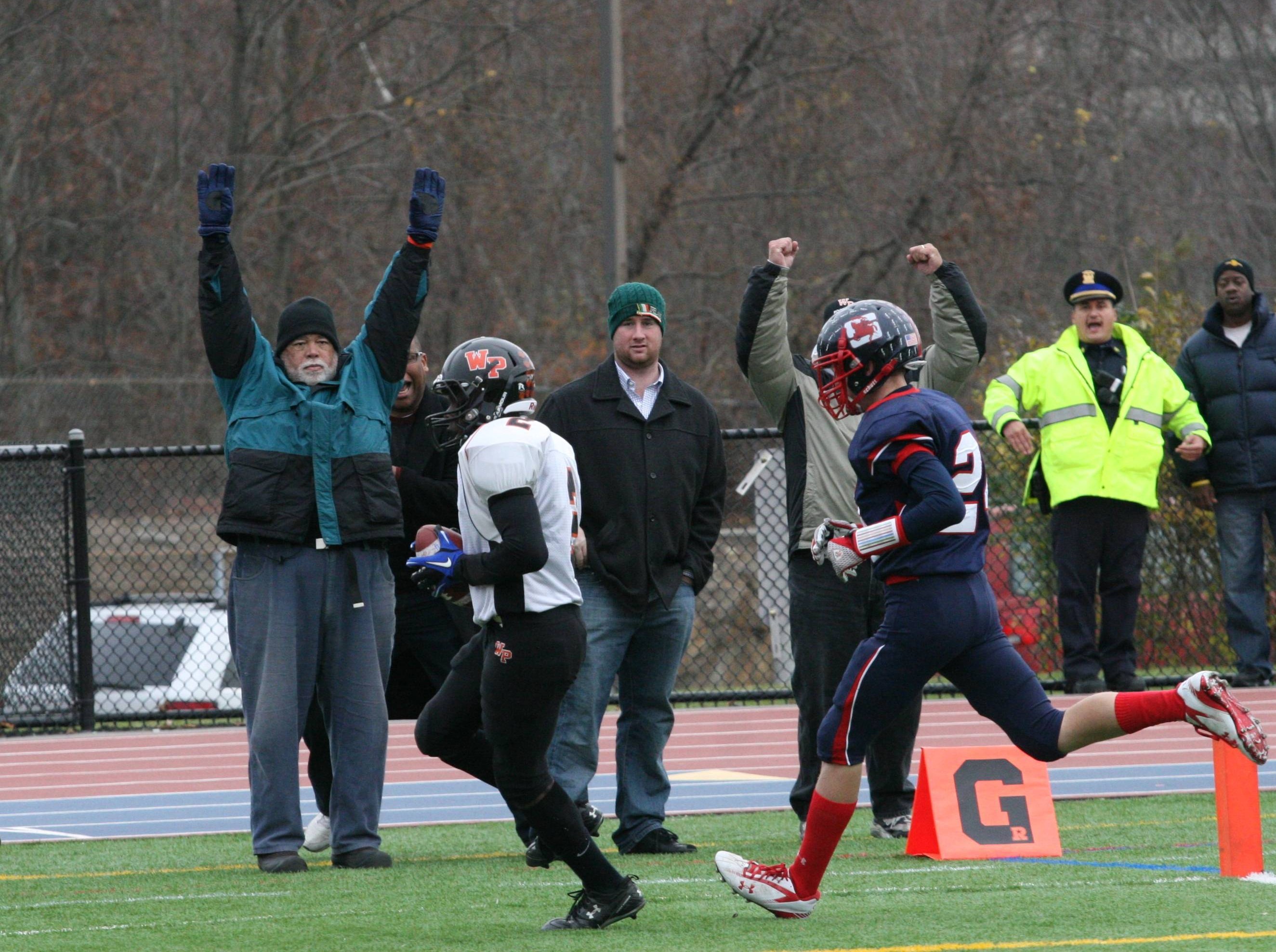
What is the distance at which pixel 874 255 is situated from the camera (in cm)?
2561

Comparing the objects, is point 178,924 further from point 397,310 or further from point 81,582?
point 81,582

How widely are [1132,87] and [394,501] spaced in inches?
888

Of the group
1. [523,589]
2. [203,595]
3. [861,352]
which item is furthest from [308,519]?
[203,595]

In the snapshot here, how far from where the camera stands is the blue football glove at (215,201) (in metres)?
7.14

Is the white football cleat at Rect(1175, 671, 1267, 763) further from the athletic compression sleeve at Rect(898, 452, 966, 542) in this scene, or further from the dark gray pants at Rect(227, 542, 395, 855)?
the dark gray pants at Rect(227, 542, 395, 855)

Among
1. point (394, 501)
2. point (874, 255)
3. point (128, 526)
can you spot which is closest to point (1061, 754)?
point (394, 501)

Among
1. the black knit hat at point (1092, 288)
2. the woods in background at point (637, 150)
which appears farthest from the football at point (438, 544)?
the woods in background at point (637, 150)

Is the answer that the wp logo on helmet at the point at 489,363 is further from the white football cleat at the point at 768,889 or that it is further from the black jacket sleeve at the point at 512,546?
the white football cleat at the point at 768,889

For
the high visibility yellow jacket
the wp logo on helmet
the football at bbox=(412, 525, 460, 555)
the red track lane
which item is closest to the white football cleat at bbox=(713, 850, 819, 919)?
the football at bbox=(412, 525, 460, 555)

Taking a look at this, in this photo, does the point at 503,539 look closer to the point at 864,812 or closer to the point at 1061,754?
the point at 1061,754

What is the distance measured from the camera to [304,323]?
7453mm

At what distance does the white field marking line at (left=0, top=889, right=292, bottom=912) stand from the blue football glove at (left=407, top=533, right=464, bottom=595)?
4.38ft

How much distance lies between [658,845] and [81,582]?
21.0ft

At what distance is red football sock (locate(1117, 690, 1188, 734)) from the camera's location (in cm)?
561
